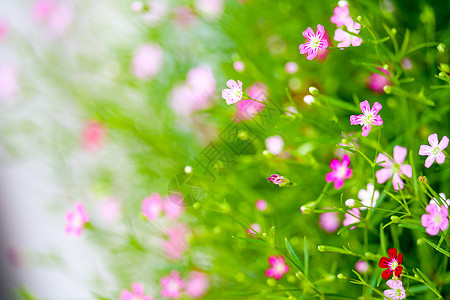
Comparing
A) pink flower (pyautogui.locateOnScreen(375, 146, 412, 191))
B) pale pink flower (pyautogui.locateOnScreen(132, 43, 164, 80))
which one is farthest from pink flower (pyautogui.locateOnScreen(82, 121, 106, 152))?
pink flower (pyautogui.locateOnScreen(375, 146, 412, 191))

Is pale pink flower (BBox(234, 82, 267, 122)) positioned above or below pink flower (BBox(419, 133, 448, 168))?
above

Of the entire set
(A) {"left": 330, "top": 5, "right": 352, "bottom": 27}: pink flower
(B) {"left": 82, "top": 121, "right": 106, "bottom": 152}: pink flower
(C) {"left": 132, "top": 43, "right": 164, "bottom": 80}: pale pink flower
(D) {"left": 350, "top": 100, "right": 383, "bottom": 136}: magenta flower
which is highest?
(C) {"left": 132, "top": 43, "right": 164, "bottom": 80}: pale pink flower

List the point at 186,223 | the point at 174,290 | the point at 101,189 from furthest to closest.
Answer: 1. the point at 101,189
2. the point at 186,223
3. the point at 174,290

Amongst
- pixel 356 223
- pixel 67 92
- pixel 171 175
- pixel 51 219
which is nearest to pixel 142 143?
pixel 171 175

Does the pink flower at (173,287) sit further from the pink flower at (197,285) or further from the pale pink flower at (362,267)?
the pale pink flower at (362,267)

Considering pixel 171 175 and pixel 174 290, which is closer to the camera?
pixel 174 290

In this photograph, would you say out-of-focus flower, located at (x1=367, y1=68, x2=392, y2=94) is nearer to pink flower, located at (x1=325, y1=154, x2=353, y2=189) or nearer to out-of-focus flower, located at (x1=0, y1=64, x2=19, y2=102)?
pink flower, located at (x1=325, y1=154, x2=353, y2=189)

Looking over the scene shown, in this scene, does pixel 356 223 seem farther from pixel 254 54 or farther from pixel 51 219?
pixel 51 219

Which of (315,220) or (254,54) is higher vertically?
(254,54)
